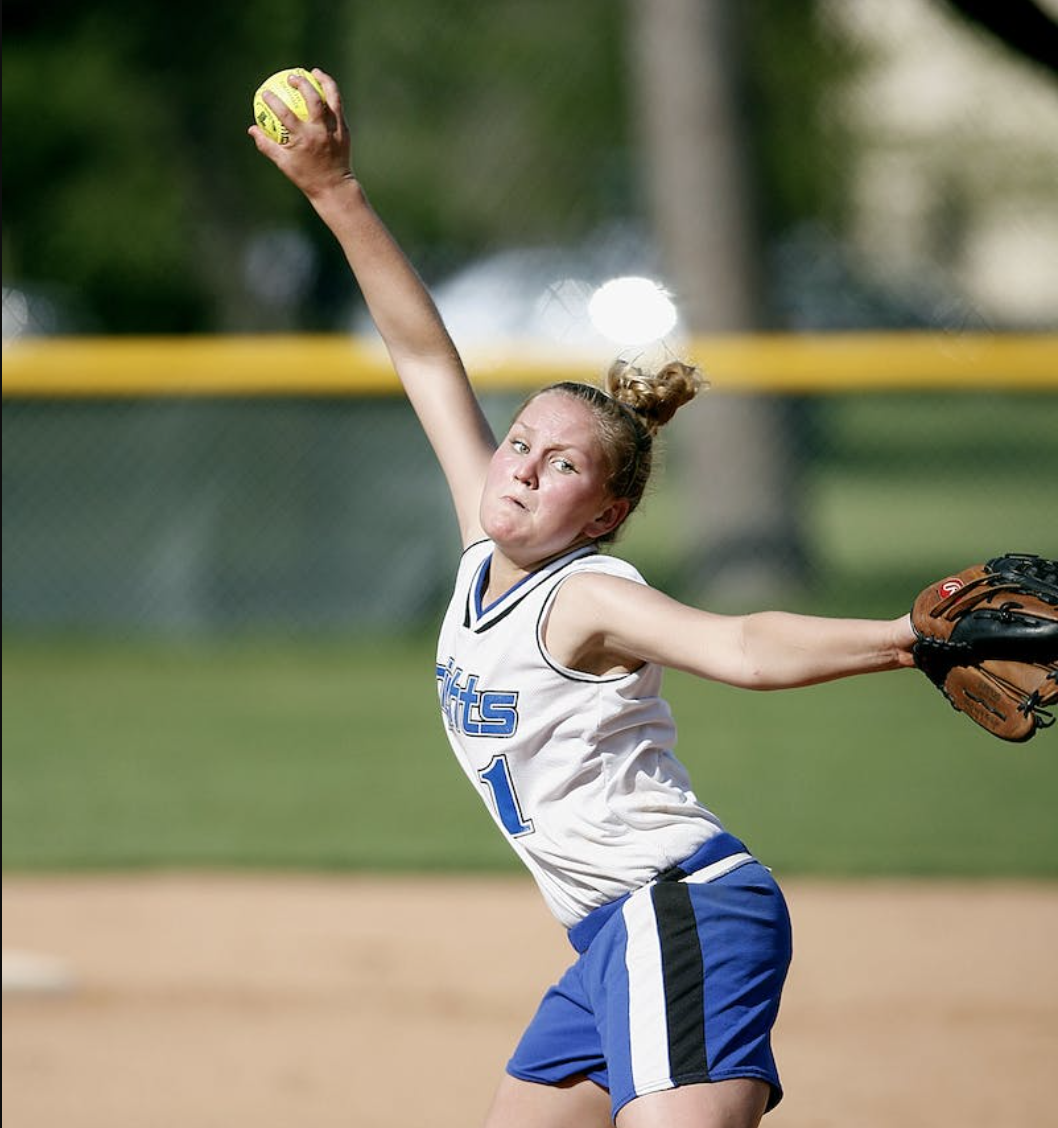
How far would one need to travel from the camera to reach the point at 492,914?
5.87 metres

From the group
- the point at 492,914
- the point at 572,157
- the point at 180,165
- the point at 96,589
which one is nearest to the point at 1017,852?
the point at 492,914

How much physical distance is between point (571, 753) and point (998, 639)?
69 cm

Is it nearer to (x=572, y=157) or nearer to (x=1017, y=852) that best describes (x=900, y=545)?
(x=572, y=157)

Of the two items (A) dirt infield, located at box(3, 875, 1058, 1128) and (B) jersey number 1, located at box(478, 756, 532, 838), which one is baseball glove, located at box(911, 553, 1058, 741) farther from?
(A) dirt infield, located at box(3, 875, 1058, 1128)

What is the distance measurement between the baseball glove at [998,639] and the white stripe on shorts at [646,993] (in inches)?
23.5

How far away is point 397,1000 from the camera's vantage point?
5.07 metres

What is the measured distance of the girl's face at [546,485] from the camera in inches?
112

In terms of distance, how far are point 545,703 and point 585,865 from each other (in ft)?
0.82

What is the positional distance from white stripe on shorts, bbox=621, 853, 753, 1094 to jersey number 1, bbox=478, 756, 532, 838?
0.63ft

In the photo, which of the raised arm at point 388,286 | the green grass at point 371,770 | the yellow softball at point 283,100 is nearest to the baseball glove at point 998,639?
the raised arm at point 388,286

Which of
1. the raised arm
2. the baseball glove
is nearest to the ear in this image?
the raised arm

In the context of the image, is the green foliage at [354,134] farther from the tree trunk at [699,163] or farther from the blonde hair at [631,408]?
the blonde hair at [631,408]

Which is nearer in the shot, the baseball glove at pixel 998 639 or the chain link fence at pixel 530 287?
the baseball glove at pixel 998 639

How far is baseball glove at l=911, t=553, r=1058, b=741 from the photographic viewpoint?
237 cm
